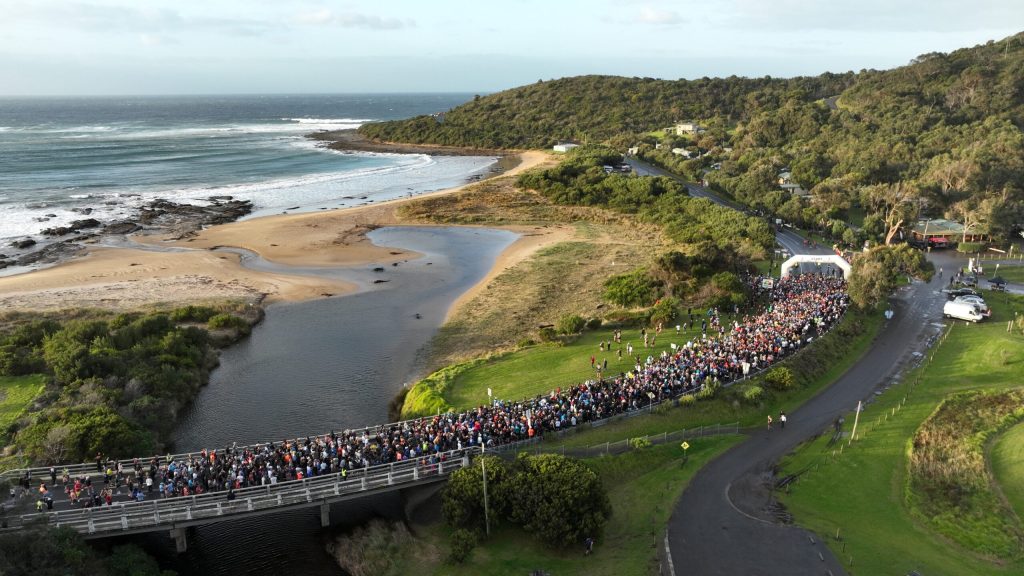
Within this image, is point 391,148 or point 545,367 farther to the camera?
point 391,148

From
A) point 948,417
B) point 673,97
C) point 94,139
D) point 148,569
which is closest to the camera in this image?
point 148,569

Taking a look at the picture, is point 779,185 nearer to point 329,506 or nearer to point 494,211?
point 494,211

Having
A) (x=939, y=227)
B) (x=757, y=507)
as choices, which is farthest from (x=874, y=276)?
(x=939, y=227)

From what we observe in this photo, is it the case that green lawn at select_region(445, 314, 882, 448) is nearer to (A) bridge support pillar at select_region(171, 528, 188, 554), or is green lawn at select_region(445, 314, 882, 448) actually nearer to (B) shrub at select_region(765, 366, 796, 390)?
(B) shrub at select_region(765, 366, 796, 390)

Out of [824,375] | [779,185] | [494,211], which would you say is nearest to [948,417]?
[824,375]

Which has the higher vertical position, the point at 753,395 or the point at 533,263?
the point at 753,395

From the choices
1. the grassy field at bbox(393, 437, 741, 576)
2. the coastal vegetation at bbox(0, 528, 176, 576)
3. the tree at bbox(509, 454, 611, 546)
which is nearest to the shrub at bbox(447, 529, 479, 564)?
the grassy field at bbox(393, 437, 741, 576)

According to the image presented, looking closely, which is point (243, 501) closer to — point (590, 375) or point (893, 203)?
point (590, 375)
